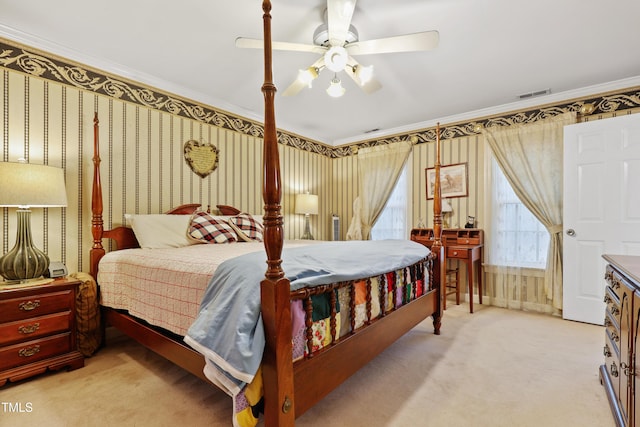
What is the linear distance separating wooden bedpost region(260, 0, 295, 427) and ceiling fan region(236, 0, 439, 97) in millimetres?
787

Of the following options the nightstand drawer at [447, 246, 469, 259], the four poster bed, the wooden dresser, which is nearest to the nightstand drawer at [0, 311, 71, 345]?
the four poster bed

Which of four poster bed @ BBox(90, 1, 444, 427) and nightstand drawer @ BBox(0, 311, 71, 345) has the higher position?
four poster bed @ BBox(90, 1, 444, 427)

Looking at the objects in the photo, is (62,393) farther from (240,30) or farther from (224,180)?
(240,30)

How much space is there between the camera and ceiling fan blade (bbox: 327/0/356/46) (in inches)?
66.7

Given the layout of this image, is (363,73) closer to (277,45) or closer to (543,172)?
(277,45)

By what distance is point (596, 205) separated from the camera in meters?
2.92

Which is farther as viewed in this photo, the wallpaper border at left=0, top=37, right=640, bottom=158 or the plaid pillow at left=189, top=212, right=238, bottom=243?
the plaid pillow at left=189, top=212, right=238, bottom=243

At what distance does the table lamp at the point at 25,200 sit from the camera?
6.33ft

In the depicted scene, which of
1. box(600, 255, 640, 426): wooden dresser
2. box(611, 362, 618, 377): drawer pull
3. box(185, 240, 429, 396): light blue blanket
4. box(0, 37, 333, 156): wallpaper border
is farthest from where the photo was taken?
box(0, 37, 333, 156): wallpaper border

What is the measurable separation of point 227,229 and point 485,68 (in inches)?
114

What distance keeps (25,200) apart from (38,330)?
882 mm

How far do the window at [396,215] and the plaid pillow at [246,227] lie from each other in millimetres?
2224

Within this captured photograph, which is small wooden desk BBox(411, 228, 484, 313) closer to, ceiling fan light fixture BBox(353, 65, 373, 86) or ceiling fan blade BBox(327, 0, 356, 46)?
ceiling fan light fixture BBox(353, 65, 373, 86)

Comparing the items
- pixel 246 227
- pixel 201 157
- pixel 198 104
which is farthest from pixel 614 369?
pixel 198 104
